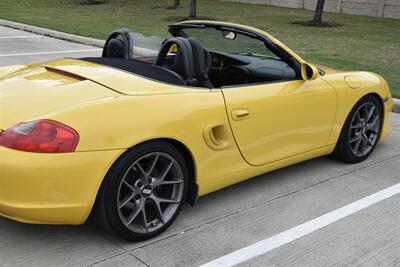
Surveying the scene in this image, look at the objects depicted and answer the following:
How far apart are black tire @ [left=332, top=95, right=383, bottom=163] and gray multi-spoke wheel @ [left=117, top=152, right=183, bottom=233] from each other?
1.91 metres

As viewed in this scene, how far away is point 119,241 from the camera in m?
3.18

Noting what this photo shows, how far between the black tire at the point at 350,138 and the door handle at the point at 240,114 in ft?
4.38

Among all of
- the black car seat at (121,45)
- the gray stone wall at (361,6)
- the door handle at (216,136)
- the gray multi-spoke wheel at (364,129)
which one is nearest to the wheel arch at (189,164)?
the door handle at (216,136)

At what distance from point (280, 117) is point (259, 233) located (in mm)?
935

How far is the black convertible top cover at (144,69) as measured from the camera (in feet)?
11.4

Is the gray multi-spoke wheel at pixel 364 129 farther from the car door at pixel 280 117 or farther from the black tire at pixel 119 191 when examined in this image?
the black tire at pixel 119 191

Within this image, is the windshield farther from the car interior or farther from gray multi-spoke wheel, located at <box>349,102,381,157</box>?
→ gray multi-spoke wheel, located at <box>349,102,381,157</box>

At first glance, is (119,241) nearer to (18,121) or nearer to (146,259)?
(146,259)

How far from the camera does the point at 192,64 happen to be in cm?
361

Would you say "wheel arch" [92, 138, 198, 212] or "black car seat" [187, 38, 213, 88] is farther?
"black car seat" [187, 38, 213, 88]

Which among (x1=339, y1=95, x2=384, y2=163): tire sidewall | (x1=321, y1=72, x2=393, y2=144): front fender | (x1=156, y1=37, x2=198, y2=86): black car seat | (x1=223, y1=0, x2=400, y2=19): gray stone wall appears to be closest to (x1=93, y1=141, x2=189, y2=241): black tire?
(x1=156, y1=37, x2=198, y2=86): black car seat

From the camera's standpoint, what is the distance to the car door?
3.58 meters

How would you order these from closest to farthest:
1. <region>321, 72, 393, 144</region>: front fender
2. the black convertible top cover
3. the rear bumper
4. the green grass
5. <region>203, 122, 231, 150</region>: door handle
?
1. the rear bumper
2. <region>203, 122, 231, 150</region>: door handle
3. the black convertible top cover
4. <region>321, 72, 393, 144</region>: front fender
5. the green grass

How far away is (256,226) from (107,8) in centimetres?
1794
